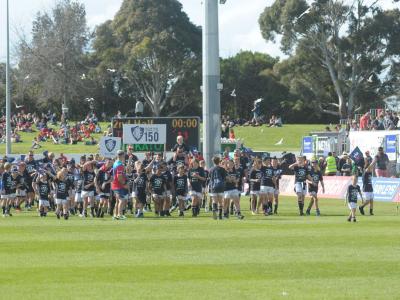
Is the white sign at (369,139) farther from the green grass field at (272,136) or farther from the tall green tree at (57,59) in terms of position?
the tall green tree at (57,59)

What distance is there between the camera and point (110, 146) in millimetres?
38875

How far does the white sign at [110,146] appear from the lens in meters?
38.8

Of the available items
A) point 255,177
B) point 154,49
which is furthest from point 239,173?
point 154,49

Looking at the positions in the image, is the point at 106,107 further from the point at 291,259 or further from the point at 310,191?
the point at 291,259

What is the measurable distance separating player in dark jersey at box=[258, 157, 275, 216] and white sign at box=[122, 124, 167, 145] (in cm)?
724

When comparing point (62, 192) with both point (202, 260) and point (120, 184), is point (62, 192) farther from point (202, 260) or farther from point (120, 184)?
point (202, 260)

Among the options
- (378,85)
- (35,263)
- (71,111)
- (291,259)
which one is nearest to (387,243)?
(291,259)

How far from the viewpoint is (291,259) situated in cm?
1775

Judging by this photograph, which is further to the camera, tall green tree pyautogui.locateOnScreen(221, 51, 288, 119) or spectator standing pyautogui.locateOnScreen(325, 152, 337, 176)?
tall green tree pyautogui.locateOnScreen(221, 51, 288, 119)

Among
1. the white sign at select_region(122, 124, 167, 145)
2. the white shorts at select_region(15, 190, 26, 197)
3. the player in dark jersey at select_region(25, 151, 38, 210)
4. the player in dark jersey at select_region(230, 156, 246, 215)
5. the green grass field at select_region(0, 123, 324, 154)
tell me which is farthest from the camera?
the green grass field at select_region(0, 123, 324, 154)

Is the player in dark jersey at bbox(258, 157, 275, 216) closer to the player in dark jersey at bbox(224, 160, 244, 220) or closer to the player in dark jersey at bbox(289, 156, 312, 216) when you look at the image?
the player in dark jersey at bbox(289, 156, 312, 216)

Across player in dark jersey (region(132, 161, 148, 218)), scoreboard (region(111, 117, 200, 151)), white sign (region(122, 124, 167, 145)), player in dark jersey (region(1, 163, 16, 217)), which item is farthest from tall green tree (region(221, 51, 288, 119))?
player in dark jersey (region(132, 161, 148, 218))

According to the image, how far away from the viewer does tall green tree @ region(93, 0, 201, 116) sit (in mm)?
84125

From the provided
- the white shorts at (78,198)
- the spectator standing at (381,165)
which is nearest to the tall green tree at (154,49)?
the spectator standing at (381,165)
